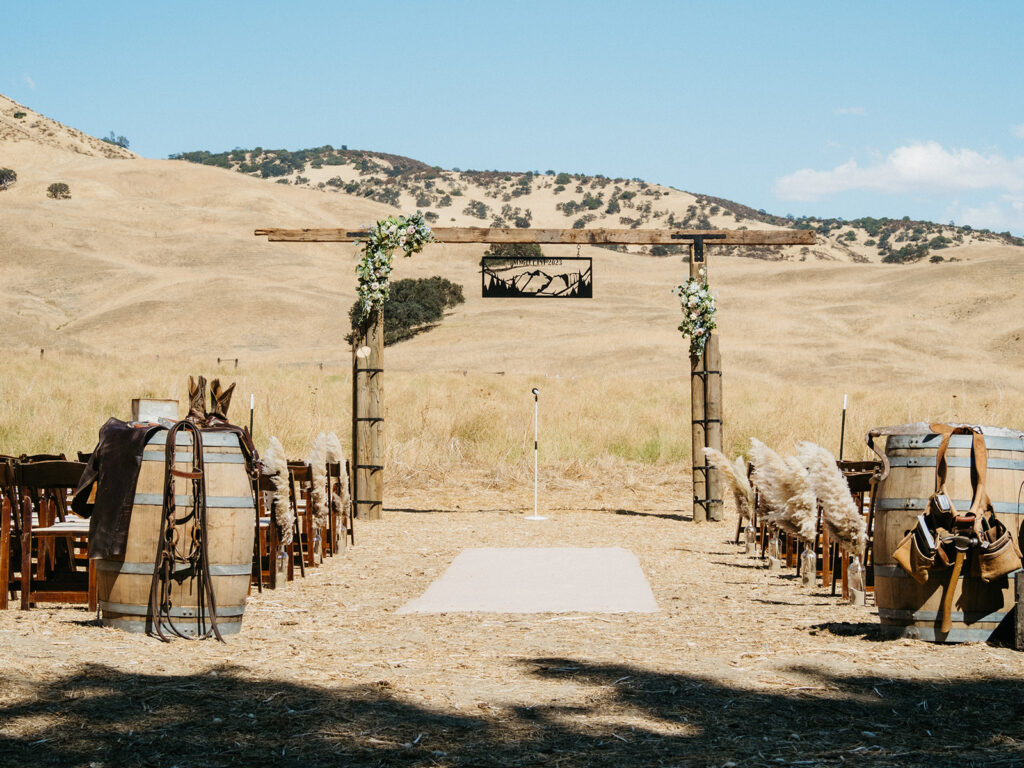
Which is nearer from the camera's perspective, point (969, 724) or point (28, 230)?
point (969, 724)

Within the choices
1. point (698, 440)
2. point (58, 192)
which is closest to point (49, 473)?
point (698, 440)

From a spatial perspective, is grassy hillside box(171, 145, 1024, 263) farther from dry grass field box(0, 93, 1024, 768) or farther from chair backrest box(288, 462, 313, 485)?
chair backrest box(288, 462, 313, 485)

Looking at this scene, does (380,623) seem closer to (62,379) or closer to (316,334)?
(62,379)

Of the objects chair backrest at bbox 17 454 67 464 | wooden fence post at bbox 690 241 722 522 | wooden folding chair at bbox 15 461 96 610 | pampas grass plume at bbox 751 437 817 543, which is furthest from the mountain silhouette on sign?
chair backrest at bbox 17 454 67 464

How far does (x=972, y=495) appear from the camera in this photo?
20.7 feet

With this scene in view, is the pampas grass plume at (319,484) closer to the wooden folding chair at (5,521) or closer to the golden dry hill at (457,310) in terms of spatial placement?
the wooden folding chair at (5,521)

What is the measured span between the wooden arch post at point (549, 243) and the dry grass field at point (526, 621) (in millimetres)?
565

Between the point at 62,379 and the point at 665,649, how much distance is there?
74.8 ft

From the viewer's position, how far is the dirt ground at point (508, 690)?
4.36 metres

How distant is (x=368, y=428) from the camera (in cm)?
1435

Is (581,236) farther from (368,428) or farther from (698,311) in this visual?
(368,428)

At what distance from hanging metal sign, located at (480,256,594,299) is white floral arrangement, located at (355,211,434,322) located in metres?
1.16

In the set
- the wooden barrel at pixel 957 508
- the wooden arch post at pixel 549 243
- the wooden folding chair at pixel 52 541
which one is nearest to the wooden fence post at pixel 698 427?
the wooden arch post at pixel 549 243

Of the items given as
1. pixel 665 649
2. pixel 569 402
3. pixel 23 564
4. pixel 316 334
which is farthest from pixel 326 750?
pixel 316 334
